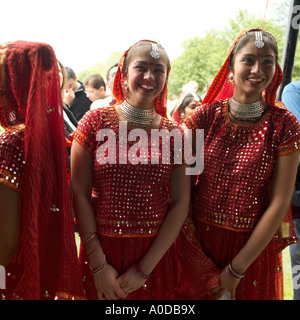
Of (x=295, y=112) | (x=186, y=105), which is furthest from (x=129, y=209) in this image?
(x=186, y=105)

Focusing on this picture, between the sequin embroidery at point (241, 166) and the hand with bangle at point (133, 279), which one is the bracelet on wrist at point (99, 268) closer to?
the hand with bangle at point (133, 279)

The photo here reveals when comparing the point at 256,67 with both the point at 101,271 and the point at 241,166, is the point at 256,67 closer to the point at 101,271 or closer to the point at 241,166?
the point at 241,166

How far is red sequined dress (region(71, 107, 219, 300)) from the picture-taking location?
4.91 ft

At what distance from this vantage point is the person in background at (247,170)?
1.56 metres

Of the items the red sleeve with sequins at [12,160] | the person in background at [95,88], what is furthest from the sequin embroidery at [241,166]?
the person in background at [95,88]

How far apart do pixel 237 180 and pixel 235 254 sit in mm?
338

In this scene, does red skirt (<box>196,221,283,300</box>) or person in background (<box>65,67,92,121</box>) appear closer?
red skirt (<box>196,221,283,300</box>)

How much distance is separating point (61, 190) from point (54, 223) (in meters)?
0.13

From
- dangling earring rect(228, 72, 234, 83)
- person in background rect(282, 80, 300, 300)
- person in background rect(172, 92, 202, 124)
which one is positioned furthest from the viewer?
person in background rect(172, 92, 202, 124)

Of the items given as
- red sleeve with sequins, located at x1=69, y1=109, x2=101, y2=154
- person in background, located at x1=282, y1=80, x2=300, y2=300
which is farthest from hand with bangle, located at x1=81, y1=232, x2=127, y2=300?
person in background, located at x1=282, y1=80, x2=300, y2=300

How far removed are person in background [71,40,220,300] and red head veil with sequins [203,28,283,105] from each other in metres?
0.28

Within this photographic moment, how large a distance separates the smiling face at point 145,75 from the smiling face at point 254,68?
1.11 feet

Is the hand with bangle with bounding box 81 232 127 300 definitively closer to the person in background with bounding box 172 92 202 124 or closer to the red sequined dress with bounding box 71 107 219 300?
the red sequined dress with bounding box 71 107 219 300
